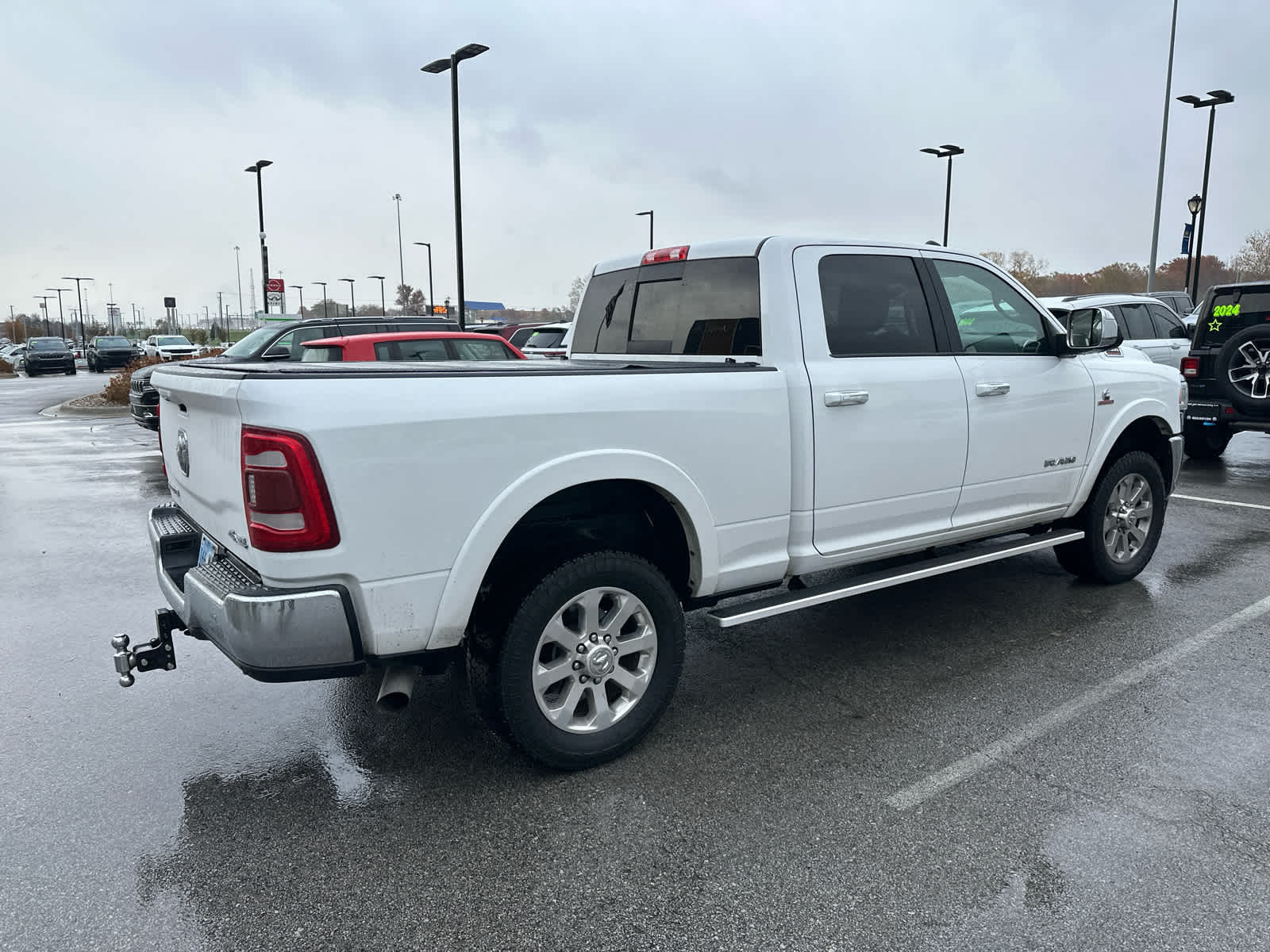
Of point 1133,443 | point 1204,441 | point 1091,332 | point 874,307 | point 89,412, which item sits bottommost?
point 89,412

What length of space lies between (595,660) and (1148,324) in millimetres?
12107

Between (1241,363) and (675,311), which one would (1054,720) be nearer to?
(675,311)

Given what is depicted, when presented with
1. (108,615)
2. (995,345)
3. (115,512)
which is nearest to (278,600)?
(108,615)

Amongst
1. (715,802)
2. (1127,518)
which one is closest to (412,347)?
(1127,518)

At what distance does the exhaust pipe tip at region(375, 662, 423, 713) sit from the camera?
3082mm

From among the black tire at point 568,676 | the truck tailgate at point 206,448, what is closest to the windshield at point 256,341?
the truck tailgate at point 206,448

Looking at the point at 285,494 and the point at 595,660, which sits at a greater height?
the point at 285,494

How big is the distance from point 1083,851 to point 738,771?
1172 millimetres

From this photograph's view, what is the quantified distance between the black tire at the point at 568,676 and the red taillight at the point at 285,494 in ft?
2.43

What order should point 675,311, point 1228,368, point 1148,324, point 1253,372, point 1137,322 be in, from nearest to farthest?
point 675,311 → point 1253,372 → point 1228,368 → point 1137,322 → point 1148,324

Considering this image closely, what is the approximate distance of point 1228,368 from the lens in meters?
9.21

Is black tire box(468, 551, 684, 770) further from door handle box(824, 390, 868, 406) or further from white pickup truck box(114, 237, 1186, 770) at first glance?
door handle box(824, 390, 868, 406)

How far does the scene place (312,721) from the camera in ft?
13.1

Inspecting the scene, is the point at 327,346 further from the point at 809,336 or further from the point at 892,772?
the point at 892,772
